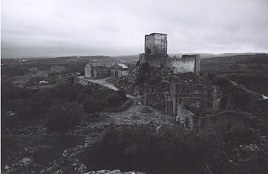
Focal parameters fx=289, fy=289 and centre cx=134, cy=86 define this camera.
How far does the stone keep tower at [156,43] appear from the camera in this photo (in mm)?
43719

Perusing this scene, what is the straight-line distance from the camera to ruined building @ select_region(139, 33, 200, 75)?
4119cm

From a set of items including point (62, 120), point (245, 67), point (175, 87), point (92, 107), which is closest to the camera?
point (62, 120)

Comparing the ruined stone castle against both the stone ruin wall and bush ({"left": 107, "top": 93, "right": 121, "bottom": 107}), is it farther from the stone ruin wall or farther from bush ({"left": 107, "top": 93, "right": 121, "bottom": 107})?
bush ({"left": 107, "top": 93, "right": 121, "bottom": 107})

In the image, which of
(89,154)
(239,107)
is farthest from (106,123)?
(239,107)

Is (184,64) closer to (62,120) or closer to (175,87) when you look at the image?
(175,87)

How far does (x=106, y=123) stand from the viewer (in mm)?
28266

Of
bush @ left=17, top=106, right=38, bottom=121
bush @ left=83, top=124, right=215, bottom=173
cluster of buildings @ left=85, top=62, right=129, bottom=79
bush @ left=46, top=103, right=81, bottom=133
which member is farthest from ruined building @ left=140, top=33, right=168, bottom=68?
bush @ left=83, top=124, right=215, bottom=173

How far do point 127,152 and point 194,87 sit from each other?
49.6ft

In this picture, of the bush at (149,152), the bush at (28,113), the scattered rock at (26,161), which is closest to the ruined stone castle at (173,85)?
the bush at (149,152)

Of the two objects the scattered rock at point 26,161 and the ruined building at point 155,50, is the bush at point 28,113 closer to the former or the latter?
the scattered rock at point 26,161

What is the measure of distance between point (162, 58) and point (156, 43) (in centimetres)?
321

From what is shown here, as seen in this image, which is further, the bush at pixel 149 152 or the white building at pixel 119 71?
the white building at pixel 119 71

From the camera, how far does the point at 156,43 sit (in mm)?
43750

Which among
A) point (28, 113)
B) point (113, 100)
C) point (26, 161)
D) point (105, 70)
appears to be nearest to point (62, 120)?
point (26, 161)
